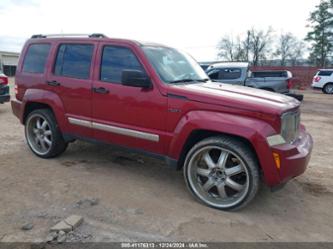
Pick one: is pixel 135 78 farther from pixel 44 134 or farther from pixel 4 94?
pixel 4 94

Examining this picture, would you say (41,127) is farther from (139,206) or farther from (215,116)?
(215,116)

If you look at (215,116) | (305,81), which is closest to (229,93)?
(215,116)

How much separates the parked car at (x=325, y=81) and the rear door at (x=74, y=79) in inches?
850

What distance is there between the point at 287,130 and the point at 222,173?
35.4 inches

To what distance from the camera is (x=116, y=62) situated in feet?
16.2

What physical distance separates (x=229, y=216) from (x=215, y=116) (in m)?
1.16

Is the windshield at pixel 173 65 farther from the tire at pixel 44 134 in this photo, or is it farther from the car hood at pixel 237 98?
the tire at pixel 44 134

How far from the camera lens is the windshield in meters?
4.68

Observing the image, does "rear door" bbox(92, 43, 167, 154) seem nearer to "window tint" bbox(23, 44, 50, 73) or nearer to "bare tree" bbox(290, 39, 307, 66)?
"window tint" bbox(23, 44, 50, 73)

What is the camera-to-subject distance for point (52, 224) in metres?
3.68

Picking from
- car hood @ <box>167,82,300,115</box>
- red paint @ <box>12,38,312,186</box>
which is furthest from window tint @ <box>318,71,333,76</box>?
car hood @ <box>167,82,300,115</box>

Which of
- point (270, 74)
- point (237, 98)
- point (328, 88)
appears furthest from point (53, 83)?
point (328, 88)

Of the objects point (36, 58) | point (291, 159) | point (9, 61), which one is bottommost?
point (291, 159)

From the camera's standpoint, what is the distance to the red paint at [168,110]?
388 centimetres
